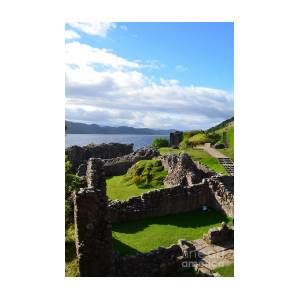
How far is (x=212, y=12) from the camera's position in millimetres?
10359

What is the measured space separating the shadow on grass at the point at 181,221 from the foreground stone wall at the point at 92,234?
390 cm

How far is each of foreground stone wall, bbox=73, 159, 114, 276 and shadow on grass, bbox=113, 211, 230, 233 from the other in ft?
12.8

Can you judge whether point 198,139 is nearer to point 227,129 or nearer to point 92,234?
point 227,129

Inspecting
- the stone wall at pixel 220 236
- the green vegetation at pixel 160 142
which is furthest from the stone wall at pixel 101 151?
the stone wall at pixel 220 236

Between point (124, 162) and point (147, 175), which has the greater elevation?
point (124, 162)

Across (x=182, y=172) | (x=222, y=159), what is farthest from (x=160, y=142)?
(x=222, y=159)

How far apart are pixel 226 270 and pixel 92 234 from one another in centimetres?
348

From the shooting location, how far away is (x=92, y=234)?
33.0 ft

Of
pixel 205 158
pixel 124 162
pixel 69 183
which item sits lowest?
pixel 69 183
